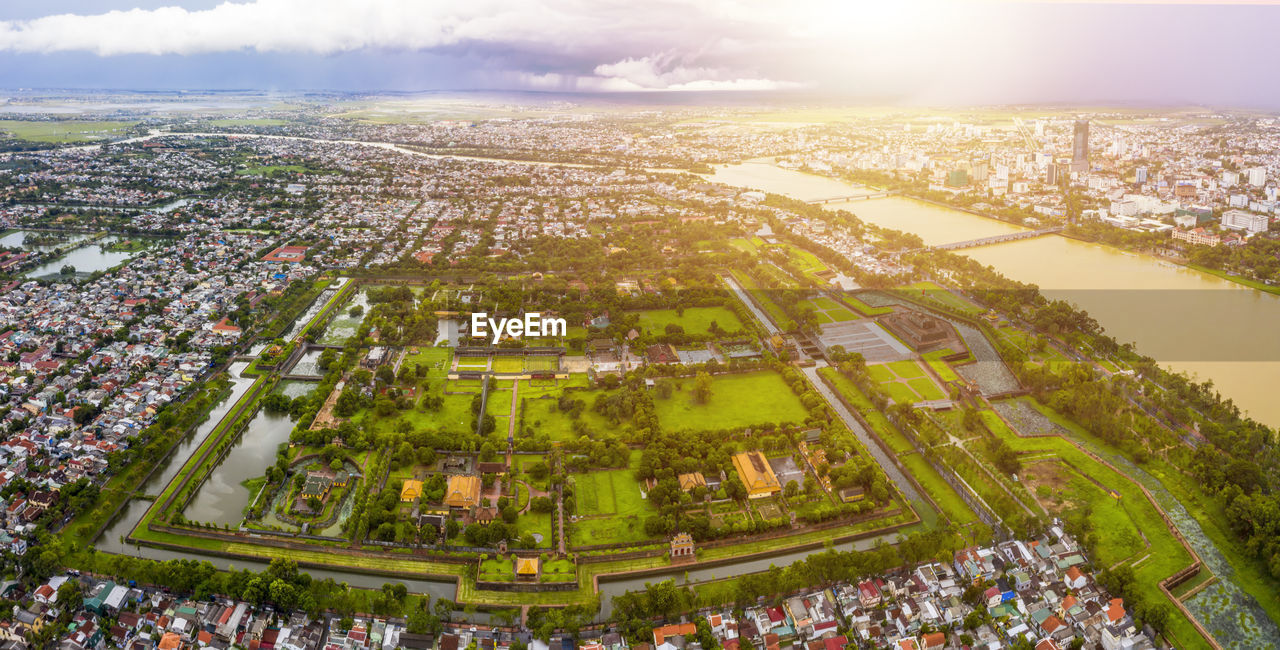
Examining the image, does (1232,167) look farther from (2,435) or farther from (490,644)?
(2,435)

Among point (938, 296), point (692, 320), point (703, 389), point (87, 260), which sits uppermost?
point (87, 260)

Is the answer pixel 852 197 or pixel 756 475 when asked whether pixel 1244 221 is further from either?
pixel 756 475

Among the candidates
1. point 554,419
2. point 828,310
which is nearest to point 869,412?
point 828,310

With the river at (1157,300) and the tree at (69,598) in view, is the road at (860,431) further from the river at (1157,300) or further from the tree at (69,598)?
the tree at (69,598)

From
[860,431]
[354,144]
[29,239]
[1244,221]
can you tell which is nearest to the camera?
[860,431]

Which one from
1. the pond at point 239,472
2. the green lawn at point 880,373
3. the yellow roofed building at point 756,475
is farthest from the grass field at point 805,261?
the pond at point 239,472

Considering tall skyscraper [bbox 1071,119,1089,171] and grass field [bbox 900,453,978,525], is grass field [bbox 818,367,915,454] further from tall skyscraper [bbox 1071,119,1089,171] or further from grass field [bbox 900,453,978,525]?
tall skyscraper [bbox 1071,119,1089,171]

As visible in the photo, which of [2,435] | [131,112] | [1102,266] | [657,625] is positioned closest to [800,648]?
[657,625]
